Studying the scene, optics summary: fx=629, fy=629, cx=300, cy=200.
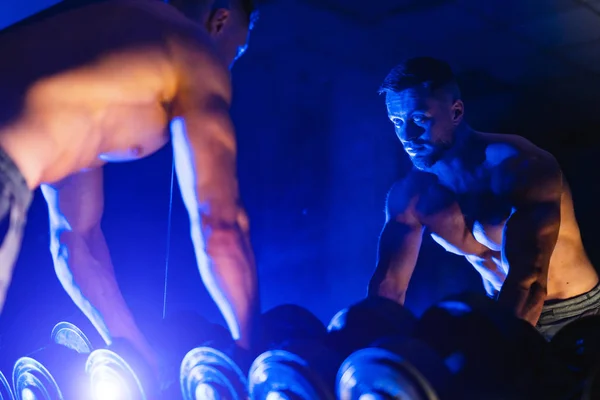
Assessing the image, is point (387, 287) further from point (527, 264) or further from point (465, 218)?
point (527, 264)

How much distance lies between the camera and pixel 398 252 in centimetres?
204

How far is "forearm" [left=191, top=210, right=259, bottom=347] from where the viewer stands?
1.49 meters

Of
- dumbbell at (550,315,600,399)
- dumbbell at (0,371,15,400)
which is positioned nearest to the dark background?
dumbbell at (0,371,15,400)

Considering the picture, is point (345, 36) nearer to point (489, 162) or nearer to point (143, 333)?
point (489, 162)

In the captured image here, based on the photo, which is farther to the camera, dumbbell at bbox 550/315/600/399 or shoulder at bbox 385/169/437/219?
shoulder at bbox 385/169/437/219

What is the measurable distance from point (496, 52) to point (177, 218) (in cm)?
160

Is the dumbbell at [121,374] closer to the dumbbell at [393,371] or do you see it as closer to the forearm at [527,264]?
the dumbbell at [393,371]

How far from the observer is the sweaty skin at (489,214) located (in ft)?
5.41

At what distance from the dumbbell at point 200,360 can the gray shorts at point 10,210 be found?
460mm

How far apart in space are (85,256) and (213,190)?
0.63 meters

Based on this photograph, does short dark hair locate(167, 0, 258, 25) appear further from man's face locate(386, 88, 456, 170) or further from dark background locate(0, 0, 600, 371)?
dark background locate(0, 0, 600, 371)

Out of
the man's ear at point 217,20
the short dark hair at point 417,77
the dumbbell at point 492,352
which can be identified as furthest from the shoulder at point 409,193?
the dumbbell at point 492,352

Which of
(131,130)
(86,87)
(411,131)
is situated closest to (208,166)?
(131,130)

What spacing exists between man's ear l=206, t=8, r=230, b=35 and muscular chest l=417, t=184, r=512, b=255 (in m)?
0.84
